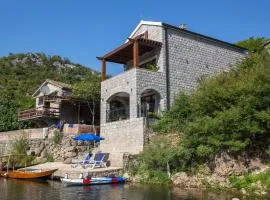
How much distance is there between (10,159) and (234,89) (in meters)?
20.0

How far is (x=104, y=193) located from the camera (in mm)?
18219

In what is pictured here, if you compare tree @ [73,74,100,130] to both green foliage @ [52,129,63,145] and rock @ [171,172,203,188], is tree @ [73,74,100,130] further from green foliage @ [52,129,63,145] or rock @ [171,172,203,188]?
rock @ [171,172,203,188]

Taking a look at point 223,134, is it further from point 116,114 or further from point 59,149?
point 59,149

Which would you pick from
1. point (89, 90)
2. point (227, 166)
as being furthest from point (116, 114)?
point (227, 166)

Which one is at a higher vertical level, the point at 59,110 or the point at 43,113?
the point at 59,110

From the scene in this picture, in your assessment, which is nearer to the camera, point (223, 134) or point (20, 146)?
point (223, 134)

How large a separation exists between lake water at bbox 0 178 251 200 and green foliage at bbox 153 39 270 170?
2.64 metres

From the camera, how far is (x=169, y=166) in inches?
852

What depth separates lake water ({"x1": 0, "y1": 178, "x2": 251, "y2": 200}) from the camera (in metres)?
16.9

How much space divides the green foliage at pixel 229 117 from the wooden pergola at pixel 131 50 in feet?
25.0

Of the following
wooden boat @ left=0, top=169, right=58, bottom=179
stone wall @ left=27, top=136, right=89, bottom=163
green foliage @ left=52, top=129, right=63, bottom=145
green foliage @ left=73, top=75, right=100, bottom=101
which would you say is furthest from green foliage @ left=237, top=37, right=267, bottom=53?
wooden boat @ left=0, top=169, right=58, bottom=179

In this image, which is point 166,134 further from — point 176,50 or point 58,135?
point 58,135

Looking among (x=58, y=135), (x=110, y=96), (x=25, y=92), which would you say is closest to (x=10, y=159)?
(x=58, y=135)

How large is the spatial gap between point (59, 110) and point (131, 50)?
440 inches
